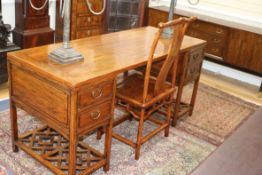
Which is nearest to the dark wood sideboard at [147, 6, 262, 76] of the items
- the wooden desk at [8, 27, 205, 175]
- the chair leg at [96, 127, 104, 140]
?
the wooden desk at [8, 27, 205, 175]

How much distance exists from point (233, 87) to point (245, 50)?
49 centimetres

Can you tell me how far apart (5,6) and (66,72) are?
2.08m

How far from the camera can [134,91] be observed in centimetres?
250

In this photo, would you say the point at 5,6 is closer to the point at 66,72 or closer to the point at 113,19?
the point at 113,19

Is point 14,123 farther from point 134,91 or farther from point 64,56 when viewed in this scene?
point 134,91

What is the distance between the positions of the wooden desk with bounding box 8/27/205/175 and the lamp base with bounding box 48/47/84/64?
0.11ft

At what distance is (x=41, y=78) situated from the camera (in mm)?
1942

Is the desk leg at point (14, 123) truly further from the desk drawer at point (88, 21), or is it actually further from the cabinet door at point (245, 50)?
the cabinet door at point (245, 50)

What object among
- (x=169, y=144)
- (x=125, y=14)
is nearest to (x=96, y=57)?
(x=169, y=144)

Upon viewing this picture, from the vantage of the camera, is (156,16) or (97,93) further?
(156,16)

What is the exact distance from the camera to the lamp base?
79.7 inches

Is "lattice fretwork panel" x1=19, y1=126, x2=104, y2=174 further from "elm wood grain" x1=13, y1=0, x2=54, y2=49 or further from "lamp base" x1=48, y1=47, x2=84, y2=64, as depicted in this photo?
"elm wood grain" x1=13, y1=0, x2=54, y2=49

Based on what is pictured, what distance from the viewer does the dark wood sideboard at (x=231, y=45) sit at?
12.1 feet

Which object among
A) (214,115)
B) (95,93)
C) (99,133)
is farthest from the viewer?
(214,115)
